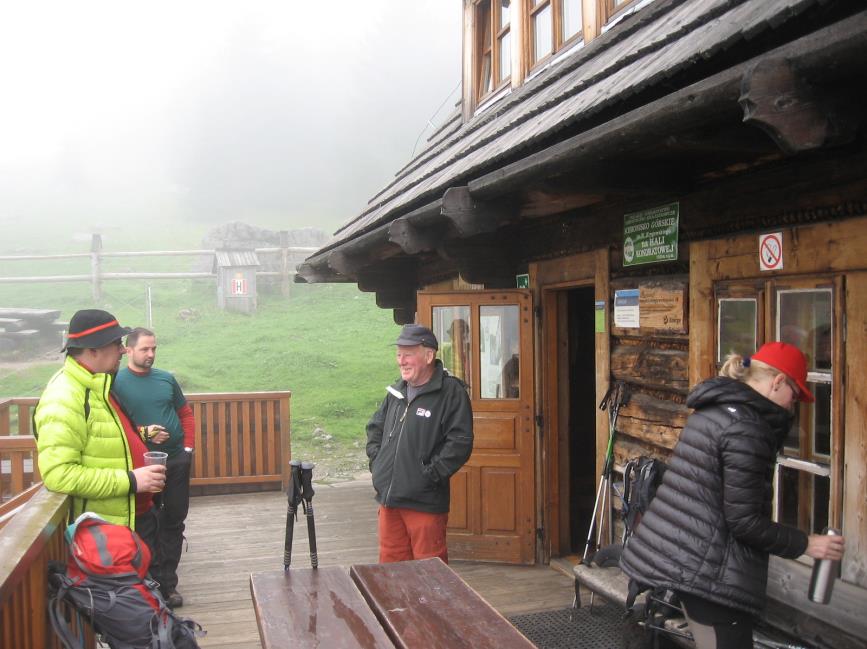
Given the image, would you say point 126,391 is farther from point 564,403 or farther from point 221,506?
point 221,506

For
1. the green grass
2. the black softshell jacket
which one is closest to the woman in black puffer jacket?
the black softshell jacket

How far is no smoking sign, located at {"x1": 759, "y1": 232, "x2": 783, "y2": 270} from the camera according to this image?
12.0ft

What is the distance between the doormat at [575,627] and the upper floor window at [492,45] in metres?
4.84

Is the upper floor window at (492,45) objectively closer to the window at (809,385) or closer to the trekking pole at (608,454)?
the trekking pole at (608,454)

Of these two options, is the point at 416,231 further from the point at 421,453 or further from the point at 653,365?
the point at 653,365

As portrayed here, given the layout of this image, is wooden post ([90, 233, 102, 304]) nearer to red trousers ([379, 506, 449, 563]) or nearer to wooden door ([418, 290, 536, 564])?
wooden door ([418, 290, 536, 564])

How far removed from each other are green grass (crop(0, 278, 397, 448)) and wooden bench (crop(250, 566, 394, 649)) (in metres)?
9.97

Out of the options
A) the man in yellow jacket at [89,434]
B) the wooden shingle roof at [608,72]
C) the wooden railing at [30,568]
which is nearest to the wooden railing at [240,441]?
the wooden shingle roof at [608,72]

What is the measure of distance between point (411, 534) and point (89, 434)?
6.27ft

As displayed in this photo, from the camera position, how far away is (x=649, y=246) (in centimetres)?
474

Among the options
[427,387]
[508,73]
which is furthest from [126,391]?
[508,73]

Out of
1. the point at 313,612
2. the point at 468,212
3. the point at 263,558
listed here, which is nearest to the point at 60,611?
the point at 313,612

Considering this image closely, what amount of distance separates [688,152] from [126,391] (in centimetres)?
388

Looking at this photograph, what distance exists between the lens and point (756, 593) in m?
2.93
